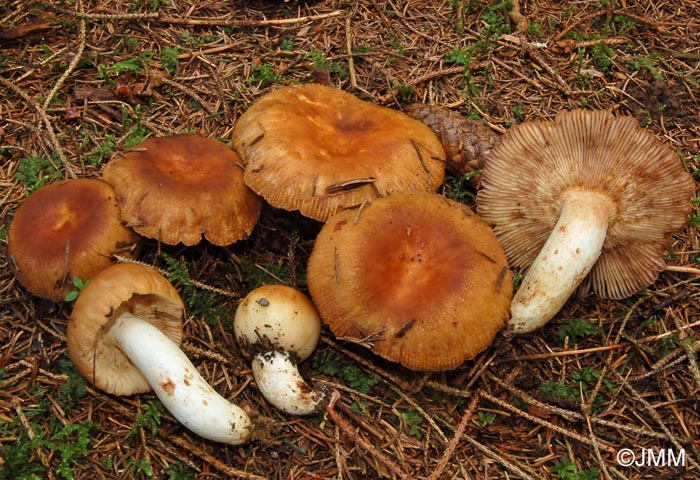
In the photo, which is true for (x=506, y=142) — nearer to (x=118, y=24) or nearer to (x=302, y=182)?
(x=302, y=182)

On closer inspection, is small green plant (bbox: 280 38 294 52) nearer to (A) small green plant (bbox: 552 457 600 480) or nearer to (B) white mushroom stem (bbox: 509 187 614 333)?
(B) white mushroom stem (bbox: 509 187 614 333)

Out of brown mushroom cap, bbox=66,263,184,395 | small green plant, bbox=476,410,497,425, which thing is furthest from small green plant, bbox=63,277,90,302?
small green plant, bbox=476,410,497,425

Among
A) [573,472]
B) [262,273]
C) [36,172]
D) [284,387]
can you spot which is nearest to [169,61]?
[36,172]

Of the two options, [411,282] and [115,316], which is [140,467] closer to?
[115,316]

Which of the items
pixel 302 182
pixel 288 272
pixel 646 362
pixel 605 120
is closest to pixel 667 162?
pixel 605 120

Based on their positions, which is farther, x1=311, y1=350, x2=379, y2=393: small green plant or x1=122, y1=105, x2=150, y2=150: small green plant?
x1=122, y1=105, x2=150, y2=150: small green plant

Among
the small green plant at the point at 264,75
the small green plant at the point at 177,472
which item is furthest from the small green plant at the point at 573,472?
the small green plant at the point at 264,75

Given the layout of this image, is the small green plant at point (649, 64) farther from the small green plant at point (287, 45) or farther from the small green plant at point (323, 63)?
the small green plant at point (287, 45)
